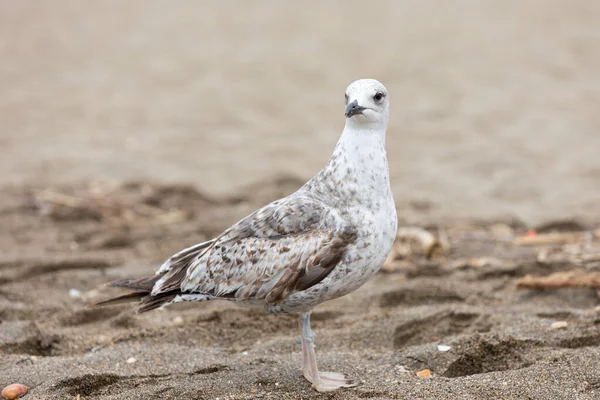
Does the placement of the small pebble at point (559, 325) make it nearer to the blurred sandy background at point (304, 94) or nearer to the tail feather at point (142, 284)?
the tail feather at point (142, 284)

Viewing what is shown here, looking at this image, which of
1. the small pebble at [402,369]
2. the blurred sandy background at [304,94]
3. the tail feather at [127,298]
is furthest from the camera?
the blurred sandy background at [304,94]

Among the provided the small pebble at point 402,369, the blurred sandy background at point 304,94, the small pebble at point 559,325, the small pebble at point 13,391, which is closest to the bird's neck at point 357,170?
the small pebble at point 402,369

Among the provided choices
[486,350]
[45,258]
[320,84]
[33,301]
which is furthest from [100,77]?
[486,350]

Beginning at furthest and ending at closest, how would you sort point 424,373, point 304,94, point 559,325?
point 304,94 < point 559,325 < point 424,373

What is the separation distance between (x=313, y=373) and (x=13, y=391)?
1.56 metres

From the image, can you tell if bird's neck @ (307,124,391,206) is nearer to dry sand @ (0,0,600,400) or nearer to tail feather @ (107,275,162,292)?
dry sand @ (0,0,600,400)

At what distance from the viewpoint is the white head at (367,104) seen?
4.31 m

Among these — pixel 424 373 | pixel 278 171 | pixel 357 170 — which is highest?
pixel 357 170

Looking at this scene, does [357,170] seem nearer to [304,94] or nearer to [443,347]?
[443,347]

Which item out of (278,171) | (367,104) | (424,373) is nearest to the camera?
(367,104)

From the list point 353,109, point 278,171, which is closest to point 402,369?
point 353,109

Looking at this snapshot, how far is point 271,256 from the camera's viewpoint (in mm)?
4352

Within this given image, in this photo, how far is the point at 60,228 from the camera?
7961mm

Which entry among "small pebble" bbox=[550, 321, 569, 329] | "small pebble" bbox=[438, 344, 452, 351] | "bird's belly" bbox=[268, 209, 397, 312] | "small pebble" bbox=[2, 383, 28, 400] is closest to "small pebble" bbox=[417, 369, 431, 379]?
"small pebble" bbox=[438, 344, 452, 351]
